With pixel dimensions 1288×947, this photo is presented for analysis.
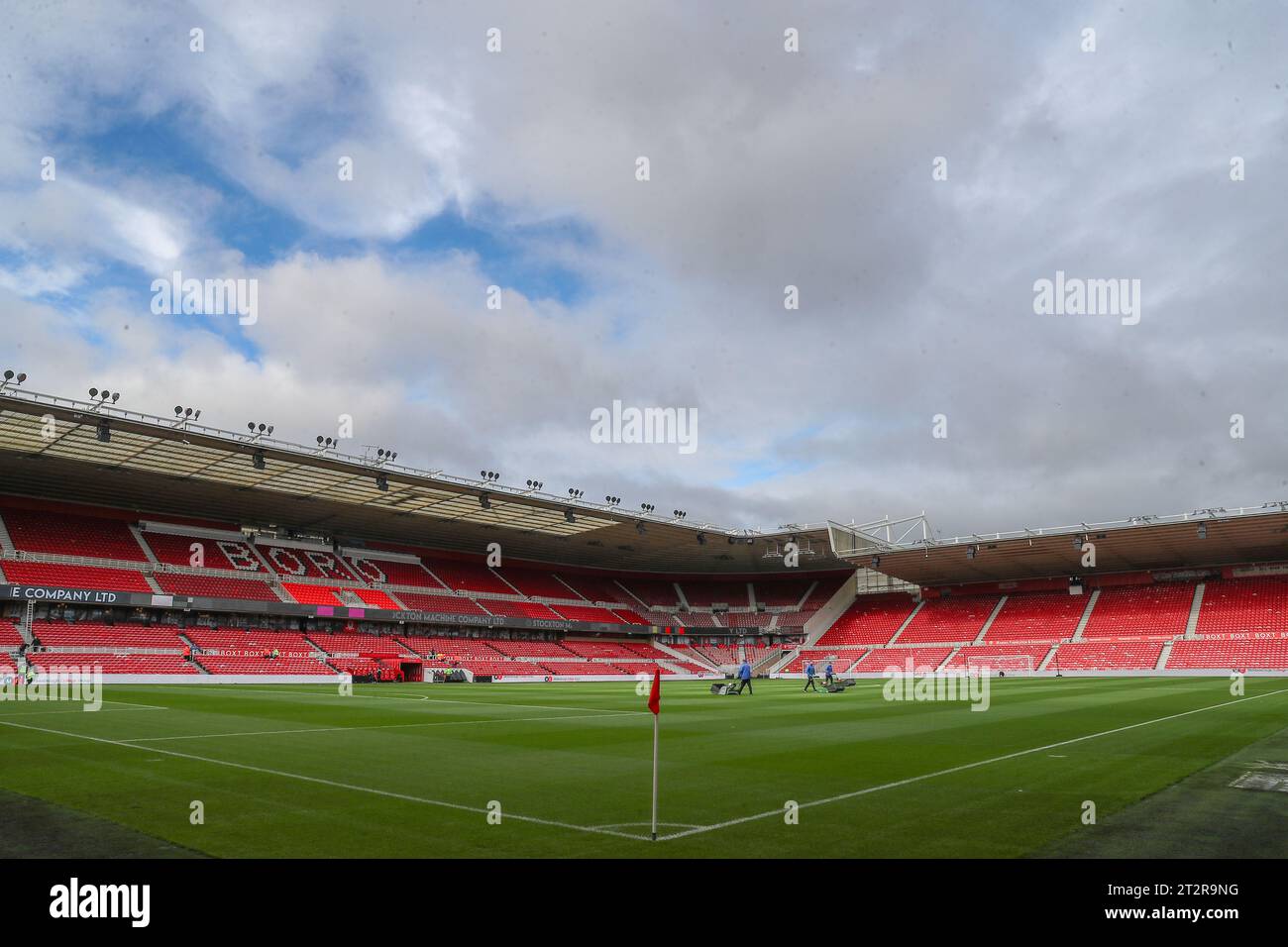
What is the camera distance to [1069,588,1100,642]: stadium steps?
198ft

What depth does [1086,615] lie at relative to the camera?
207 ft

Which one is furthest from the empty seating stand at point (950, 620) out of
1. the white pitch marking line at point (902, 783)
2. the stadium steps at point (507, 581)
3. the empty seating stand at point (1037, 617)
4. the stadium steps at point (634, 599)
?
the white pitch marking line at point (902, 783)

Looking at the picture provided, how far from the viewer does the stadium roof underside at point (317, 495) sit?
1601 inches

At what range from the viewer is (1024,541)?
59500 millimetres

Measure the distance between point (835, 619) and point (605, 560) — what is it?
22.7 meters

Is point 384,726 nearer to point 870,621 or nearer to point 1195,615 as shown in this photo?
point 1195,615

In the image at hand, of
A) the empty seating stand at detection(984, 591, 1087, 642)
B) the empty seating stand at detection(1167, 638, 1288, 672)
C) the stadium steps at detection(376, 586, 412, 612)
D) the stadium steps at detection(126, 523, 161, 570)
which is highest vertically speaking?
the stadium steps at detection(126, 523, 161, 570)

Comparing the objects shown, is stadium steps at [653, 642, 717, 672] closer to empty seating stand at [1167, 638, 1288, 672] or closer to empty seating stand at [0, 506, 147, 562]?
empty seating stand at [1167, 638, 1288, 672]

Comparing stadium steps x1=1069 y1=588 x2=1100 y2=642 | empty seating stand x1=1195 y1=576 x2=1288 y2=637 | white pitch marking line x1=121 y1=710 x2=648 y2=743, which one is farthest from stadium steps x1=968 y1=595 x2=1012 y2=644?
white pitch marking line x1=121 y1=710 x2=648 y2=743

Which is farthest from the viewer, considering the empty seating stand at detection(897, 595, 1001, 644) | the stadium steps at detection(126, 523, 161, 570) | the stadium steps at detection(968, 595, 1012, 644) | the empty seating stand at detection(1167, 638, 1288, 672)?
the empty seating stand at detection(897, 595, 1001, 644)

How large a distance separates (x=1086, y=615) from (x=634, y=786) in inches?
2493

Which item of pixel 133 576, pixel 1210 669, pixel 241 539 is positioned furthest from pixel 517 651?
pixel 1210 669

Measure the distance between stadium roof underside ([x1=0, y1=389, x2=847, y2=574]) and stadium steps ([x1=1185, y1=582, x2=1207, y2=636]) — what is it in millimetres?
25827
